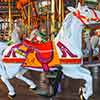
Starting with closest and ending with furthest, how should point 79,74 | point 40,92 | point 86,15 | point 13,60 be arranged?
point 86,15
point 79,74
point 13,60
point 40,92

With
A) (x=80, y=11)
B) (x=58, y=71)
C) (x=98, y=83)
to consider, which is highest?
(x=80, y=11)

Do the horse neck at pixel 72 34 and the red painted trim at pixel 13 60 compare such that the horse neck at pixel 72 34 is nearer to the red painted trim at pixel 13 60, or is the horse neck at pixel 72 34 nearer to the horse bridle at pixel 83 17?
the horse bridle at pixel 83 17

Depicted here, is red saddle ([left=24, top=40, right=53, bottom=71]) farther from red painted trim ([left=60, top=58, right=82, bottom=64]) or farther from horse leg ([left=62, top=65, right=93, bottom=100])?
horse leg ([left=62, top=65, right=93, bottom=100])

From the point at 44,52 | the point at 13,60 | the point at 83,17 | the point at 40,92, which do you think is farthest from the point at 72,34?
the point at 40,92

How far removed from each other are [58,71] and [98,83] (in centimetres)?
276

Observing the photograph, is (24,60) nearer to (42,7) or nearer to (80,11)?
(80,11)

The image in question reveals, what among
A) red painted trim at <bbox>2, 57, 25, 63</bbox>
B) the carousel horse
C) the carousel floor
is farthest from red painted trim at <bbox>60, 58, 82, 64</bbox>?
the carousel floor

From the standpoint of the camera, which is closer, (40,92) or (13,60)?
(13,60)

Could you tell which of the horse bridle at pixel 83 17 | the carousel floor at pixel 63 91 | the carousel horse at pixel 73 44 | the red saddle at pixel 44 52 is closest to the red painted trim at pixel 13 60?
the red saddle at pixel 44 52

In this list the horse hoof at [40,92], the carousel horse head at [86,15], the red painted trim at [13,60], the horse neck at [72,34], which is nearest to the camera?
the carousel horse head at [86,15]

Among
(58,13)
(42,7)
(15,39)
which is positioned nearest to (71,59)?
(15,39)

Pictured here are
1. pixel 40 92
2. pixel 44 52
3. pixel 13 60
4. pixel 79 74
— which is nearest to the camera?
pixel 79 74

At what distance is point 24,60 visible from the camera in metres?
6.44

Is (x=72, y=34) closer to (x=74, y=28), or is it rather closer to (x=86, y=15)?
(x=74, y=28)
